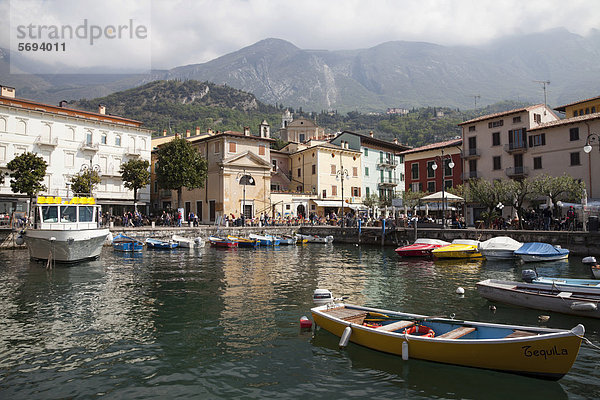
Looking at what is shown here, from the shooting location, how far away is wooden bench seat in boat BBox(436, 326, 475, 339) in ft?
26.9

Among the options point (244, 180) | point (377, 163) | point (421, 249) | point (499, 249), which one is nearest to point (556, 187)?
point (499, 249)

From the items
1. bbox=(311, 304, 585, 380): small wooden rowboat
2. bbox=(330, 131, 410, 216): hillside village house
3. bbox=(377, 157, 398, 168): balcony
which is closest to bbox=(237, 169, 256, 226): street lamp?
bbox=(330, 131, 410, 216): hillside village house

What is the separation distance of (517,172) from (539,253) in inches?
860

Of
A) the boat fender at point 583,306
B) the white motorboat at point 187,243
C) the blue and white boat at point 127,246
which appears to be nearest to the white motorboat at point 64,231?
the blue and white boat at point 127,246

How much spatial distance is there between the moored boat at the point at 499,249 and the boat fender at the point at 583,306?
1567 centimetres

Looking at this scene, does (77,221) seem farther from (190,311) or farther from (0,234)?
(190,311)

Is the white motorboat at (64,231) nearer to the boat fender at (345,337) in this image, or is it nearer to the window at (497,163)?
the boat fender at (345,337)

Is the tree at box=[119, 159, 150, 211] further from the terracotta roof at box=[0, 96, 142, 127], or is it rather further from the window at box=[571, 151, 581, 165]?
the window at box=[571, 151, 581, 165]

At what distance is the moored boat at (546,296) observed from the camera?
1123cm

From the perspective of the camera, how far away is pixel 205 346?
31.6 ft

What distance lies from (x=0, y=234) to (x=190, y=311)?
29332 mm

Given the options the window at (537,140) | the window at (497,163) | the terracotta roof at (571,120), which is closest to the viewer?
the terracotta roof at (571,120)

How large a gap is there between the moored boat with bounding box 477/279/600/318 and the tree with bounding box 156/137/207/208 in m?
38.1

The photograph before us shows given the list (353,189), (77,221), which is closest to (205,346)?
(77,221)
